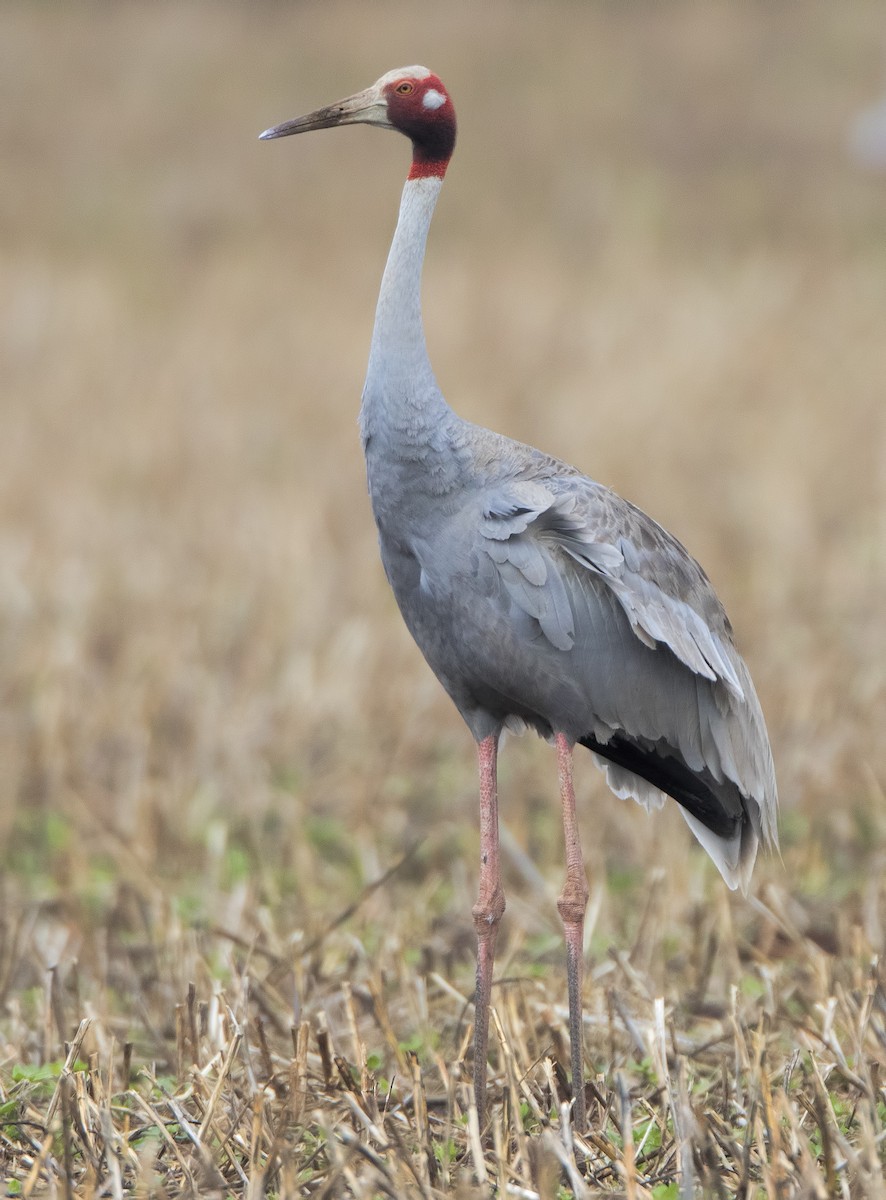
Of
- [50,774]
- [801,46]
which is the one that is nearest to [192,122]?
[801,46]

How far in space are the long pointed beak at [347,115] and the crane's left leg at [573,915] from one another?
1.32m

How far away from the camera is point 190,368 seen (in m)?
11.3

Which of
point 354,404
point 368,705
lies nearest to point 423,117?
point 368,705

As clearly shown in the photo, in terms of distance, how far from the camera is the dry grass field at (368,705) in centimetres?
317

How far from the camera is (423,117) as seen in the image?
336cm

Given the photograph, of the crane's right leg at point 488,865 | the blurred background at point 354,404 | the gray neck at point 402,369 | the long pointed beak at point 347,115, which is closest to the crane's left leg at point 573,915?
the crane's right leg at point 488,865

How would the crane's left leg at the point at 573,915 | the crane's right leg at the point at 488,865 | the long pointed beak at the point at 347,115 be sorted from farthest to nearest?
the crane's right leg at the point at 488,865
the long pointed beak at the point at 347,115
the crane's left leg at the point at 573,915

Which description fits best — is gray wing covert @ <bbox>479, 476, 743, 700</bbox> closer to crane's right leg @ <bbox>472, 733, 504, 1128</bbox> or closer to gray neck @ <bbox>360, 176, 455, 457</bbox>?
gray neck @ <bbox>360, 176, 455, 457</bbox>

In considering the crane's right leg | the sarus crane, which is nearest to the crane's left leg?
the sarus crane

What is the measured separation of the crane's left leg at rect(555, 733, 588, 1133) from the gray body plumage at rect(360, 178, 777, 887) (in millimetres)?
78

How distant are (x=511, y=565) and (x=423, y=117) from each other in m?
0.95

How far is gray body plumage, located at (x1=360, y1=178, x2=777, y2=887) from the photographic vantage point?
3199 mm

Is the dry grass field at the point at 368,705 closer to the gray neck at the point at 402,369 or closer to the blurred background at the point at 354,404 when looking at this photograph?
the blurred background at the point at 354,404

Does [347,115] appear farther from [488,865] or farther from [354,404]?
[354,404]
